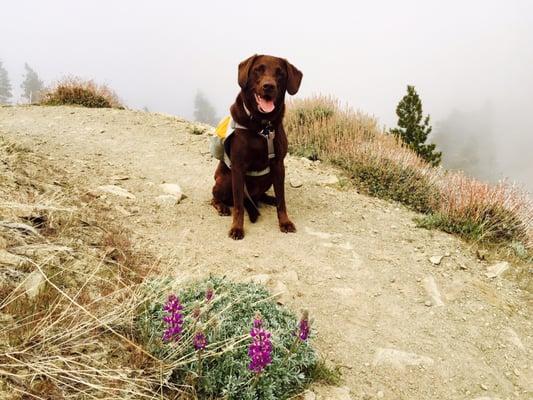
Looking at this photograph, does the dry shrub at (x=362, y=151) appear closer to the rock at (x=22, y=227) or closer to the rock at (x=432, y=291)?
the rock at (x=432, y=291)

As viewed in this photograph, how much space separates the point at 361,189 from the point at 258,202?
6.14 feet

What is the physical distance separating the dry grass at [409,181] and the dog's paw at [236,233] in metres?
2.39

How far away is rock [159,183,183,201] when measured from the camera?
5480mm

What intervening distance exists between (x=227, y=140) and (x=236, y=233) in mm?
1027

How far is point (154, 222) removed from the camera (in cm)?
468

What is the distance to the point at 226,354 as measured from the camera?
7.37 feet

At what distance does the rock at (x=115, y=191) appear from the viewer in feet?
16.8

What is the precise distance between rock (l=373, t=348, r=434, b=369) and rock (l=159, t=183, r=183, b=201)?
322 cm

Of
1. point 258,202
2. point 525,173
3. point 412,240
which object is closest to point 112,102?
point 258,202

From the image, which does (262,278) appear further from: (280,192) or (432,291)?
(432,291)

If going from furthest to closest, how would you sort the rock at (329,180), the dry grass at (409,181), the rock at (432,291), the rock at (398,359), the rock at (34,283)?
the rock at (329,180)
the dry grass at (409,181)
the rock at (432,291)
the rock at (398,359)
the rock at (34,283)

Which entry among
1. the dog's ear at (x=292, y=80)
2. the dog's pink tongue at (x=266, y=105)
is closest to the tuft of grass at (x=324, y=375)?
the dog's pink tongue at (x=266, y=105)

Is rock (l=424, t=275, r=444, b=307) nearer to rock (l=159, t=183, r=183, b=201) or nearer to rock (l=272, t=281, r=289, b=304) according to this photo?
rock (l=272, t=281, r=289, b=304)

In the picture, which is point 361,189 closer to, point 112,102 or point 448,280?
point 448,280
